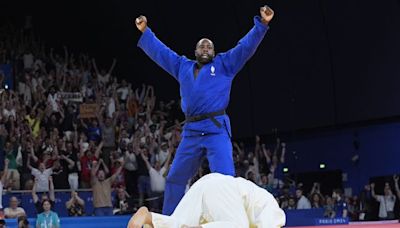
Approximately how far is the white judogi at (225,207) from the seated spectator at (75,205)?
306 inches

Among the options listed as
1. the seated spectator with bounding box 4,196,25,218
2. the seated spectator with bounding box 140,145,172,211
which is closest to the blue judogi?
the seated spectator with bounding box 4,196,25,218

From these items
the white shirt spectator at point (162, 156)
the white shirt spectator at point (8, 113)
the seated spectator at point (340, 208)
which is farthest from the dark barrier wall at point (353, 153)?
the white shirt spectator at point (8, 113)

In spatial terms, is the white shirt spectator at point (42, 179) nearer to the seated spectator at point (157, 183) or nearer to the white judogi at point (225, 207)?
the seated spectator at point (157, 183)

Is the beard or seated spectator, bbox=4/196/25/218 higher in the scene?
the beard

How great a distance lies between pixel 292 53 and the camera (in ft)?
55.2

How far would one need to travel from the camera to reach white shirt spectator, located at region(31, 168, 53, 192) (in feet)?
42.0

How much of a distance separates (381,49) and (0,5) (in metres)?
11.0

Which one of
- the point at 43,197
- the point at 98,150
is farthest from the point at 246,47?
the point at 98,150

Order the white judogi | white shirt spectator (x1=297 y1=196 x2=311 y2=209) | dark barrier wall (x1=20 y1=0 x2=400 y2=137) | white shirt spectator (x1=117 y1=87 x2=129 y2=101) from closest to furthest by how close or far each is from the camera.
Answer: the white judogi
white shirt spectator (x1=297 y1=196 x2=311 y2=209)
dark barrier wall (x1=20 y1=0 x2=400 y2=137)
white shirt spectator (x1=117 y1=87 x2=129 y2=101)

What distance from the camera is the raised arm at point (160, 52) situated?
7.08 m

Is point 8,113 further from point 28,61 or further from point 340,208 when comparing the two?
point 340,208

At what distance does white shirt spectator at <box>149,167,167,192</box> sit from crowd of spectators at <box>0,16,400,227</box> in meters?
0.02

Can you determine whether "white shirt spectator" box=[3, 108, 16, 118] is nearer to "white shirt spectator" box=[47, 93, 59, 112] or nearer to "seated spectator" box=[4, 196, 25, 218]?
"white shirt spectator" box=[47, 93, 59, 112]

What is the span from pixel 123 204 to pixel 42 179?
4.68ft
